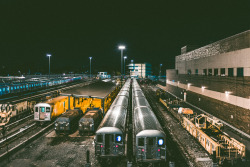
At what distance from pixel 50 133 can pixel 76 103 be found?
8.74 metres

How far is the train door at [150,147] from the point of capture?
11.0 meters

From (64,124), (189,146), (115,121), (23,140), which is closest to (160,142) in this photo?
(115,121)

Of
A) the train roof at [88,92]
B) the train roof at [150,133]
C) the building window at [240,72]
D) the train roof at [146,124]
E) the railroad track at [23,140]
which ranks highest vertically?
the building window at [240,72]

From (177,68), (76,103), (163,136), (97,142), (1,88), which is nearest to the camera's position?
(163,136)

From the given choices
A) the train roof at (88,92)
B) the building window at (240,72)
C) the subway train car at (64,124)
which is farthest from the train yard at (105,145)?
the building window at (240,72)

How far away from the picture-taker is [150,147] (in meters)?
11.0

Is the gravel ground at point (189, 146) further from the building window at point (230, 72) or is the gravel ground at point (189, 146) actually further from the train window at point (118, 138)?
the building window at point (230, 72)

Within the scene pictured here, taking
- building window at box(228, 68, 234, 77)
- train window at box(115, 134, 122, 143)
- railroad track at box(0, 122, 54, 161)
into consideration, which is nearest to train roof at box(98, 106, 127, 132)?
train window at box(115, 134, 122, 143)

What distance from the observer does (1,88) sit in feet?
96.5

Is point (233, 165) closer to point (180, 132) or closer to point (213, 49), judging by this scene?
point (180, 132)

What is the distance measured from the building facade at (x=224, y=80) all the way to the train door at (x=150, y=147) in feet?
37.6

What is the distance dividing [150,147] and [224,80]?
15.2 m

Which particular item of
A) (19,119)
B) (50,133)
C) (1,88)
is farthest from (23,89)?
(50,133)

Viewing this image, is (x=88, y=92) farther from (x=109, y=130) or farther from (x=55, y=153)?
(x=109, y=130)
